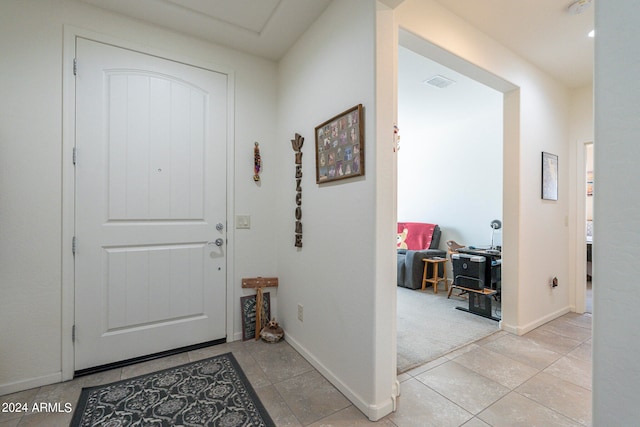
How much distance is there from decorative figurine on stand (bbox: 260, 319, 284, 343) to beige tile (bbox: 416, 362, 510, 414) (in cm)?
114

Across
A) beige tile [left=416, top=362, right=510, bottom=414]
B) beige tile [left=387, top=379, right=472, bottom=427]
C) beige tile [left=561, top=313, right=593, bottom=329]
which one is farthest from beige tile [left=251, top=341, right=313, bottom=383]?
beige tile [left=561, top=313, right=593, bottom=329]

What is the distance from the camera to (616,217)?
2.13ft

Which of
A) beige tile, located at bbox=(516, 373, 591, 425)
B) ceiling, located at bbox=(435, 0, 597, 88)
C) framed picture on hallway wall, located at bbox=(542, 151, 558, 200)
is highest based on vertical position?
ceiling, located at bbox=(435, 0, 597, 88)

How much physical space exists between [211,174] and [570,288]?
405 cm

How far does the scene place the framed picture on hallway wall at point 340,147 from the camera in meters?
1.66

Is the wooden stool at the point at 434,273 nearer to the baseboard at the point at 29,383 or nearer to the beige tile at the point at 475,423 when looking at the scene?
the beige tile at the point at 475,423

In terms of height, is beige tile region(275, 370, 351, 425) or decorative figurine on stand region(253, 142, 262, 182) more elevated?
decorative figurine on stand region(253, 142, 262, 182)

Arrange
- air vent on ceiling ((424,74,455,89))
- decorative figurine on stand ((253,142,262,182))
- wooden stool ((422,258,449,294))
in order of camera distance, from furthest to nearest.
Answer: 1. wooden stool ((422,258,449,294))
2. air vent on ceiling ((424,74,455,89))
3. decorative figurine on stand ((253,142,262,182))

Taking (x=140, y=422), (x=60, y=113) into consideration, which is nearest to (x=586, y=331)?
(x=140, y=422)

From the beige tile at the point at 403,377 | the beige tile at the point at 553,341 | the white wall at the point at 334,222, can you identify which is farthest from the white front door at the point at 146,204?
the beige tile at the point at 553,341

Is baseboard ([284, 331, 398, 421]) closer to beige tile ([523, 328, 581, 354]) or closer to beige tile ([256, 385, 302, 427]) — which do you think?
beige tile ([256, 385, 302, 427])

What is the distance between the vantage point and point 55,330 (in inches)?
72.7

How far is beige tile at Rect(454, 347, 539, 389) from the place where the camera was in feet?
6.29

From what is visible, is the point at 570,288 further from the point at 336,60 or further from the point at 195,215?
the point at 195,215
